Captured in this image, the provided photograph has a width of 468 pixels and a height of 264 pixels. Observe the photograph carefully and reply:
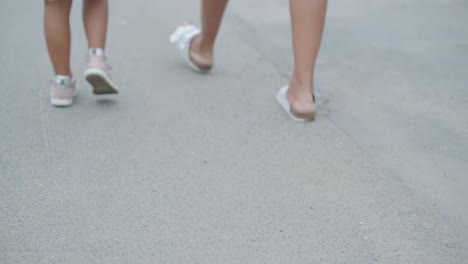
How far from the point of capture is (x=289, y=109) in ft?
10.7

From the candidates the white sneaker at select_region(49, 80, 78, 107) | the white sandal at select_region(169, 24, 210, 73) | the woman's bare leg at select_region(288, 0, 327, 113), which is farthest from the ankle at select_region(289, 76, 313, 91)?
the white sneaker at select_region(49, 80, 78, 107)

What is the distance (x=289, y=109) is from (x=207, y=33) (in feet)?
2.58

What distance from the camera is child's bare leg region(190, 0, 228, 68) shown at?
12.0 ft

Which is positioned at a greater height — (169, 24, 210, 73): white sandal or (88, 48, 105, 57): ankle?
(88, 48, 105, 57): ankle

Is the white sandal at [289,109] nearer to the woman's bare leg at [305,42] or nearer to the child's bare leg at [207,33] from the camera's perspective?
the woman's bare leg at [305,42]

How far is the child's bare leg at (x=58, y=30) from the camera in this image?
10.5 feet

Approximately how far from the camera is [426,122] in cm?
313

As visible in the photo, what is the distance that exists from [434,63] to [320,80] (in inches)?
29.1

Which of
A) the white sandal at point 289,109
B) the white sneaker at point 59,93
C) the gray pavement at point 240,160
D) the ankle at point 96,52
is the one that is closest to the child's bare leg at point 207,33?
the gray pavement at point 240,160

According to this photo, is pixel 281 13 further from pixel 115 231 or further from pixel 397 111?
pixel 115 231

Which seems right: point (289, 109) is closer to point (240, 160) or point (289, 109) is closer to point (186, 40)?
point (240, 160)

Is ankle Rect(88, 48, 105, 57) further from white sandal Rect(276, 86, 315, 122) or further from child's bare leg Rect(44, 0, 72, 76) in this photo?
white sandal Rect(276, 86, 315, 122)

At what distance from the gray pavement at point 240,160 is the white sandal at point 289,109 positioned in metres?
0.05

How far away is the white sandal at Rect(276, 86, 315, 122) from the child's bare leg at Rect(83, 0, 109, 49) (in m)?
0.90
